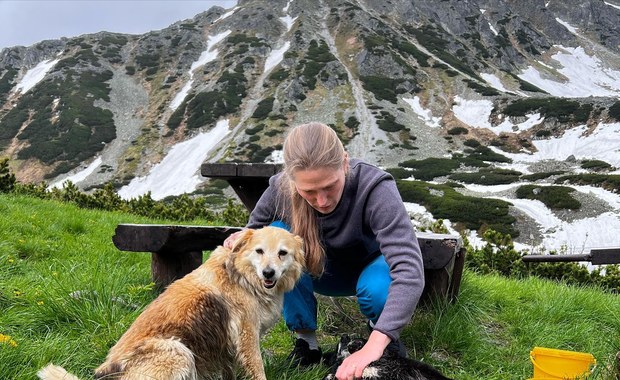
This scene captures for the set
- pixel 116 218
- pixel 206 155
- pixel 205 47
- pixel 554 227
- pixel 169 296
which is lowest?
pixel 554 227

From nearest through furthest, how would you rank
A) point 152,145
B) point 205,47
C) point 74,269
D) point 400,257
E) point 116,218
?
point 400,257 → point 74,269 → point 116,218 → point 152,145 → point 205,47

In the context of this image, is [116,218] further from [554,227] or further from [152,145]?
[152,145]

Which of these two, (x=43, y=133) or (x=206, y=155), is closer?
(x=206, y=155)

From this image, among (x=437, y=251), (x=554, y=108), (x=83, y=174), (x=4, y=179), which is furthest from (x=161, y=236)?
(x=554, y=108)

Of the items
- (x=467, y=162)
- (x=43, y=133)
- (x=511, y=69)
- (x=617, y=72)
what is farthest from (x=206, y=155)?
(x=617, y=72)

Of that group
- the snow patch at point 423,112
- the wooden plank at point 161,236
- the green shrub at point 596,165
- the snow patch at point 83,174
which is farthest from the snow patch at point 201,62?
the wooden plank at point 161,236

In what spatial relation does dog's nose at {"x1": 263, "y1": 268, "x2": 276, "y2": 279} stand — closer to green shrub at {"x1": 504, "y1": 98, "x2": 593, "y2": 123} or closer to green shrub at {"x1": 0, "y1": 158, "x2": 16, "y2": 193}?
green shrub at {"x1": 0, "y1": 158, "x2": 16, "y2": 193}

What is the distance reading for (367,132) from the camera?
2635 inches

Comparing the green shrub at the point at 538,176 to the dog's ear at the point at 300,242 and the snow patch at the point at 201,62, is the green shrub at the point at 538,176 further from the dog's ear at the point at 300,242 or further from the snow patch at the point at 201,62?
the snow patch at the point at 201,62

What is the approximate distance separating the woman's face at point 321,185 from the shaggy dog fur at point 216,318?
0.32 m

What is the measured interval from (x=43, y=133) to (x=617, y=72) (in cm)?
11882

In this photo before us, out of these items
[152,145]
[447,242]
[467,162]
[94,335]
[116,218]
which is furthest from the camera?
[152,145]

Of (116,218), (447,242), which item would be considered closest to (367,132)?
(116,218)

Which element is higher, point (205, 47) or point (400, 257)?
point (205, 47)
